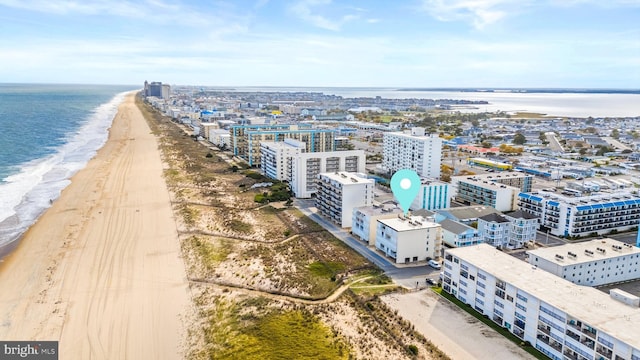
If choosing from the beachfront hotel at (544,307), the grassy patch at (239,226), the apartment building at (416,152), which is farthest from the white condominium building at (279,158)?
the beachfront hotel at (544,307)

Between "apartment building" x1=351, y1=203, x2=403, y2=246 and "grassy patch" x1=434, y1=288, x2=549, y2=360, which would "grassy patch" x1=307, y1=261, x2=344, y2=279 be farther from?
"grassy patch" x1=434, y1=288, x2=549, y2=360

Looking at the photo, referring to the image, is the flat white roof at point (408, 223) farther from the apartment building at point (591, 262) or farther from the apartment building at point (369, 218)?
the apartment building at point (591, 262)

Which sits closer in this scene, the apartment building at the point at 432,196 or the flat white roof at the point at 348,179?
the flat white roof at the point at 348,179

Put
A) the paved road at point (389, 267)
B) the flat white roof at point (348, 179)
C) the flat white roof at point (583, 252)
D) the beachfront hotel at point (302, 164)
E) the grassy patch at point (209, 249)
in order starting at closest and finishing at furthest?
the flat white roof at point (583, 252), the paved road at point (389, 267), the grassy patch at point (209, 249), the flat white roof at point (348, 179), the beachfront hotel at point (302, 164)

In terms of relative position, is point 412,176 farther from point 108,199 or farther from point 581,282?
point 108,199

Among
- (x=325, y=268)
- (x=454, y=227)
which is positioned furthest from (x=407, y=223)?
(x=325, y=268)

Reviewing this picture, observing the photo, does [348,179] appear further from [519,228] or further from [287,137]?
[287,137]

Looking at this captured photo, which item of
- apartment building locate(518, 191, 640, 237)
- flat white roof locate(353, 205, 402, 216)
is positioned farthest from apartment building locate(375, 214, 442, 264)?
apartment building locate(518, 191, 640, 237)

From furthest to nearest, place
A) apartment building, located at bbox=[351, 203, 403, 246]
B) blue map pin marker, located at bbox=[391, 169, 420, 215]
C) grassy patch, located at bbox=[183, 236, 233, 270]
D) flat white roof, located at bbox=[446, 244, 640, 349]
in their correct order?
blue map pin marker, located at bbox=[391, 169, 420, 215] → apartment building, located at bbox=[351, 203, 403, 246] → grassy patch, located at bbox=[183, 236, 233, 270] → flat white roof, located at bbox=[446, 244, 640, 349]
